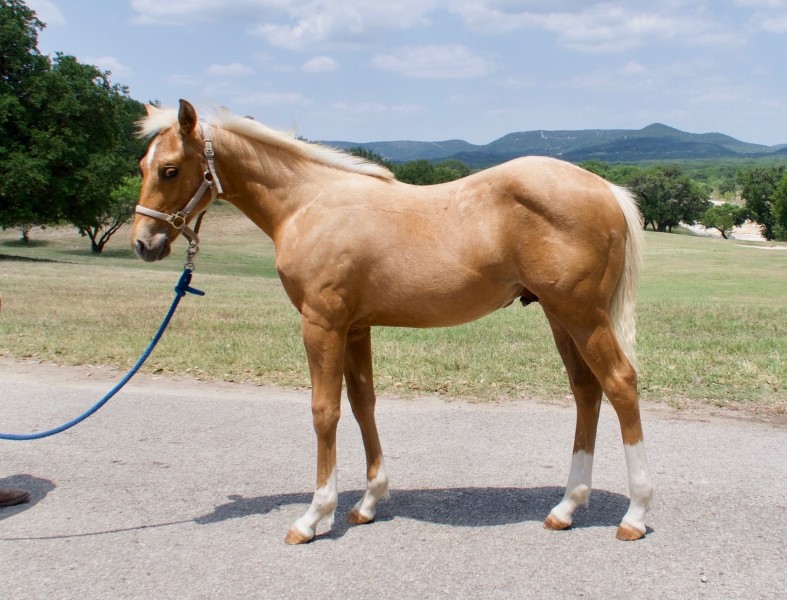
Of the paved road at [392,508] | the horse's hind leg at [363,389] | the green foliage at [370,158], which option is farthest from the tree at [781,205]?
the horse's hind leg at [363,389]

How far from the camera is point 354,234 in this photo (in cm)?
416

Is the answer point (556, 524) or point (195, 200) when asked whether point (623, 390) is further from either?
point (195, 200)

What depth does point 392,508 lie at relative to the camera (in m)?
4.67

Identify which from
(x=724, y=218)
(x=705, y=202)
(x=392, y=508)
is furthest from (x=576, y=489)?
(x=724, y=218)

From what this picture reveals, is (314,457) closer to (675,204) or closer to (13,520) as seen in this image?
(13,520)

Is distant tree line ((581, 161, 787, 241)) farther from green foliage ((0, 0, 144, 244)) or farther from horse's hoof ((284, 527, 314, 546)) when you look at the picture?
horse's hoof ((284, 527, 314, 546))

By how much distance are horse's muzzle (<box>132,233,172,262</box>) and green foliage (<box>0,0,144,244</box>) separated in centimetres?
2920

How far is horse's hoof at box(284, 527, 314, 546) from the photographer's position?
162 inches

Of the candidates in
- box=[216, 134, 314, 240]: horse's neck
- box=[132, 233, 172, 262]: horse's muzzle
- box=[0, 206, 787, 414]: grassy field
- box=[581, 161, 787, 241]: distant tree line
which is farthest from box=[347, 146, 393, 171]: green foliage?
box=[581, 161, 787, 241]: distant tree line

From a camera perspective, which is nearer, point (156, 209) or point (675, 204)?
point (156, 209)

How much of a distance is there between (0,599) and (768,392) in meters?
6.54

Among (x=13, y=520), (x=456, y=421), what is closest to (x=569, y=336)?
(x=456, y=421)

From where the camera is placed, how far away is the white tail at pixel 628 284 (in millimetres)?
4113

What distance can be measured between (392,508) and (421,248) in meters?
1.72
